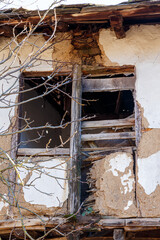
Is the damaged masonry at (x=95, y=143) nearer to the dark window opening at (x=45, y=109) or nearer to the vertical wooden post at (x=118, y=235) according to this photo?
the vertical wooden post at (x=118, y=235)

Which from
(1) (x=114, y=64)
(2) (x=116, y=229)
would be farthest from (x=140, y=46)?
(2) (x=116, y=229)

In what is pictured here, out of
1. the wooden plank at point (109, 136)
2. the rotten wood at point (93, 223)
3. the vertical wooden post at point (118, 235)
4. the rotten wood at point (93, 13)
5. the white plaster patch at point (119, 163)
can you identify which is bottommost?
the vertical wooden post at point (118, 235)

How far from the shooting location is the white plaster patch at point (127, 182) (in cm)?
639

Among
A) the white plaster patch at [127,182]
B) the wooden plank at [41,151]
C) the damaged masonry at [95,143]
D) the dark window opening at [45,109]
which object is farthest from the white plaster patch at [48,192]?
the dark window opening at [45,109]

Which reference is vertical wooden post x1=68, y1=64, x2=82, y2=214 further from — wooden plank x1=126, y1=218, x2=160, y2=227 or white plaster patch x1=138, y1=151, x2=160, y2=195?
white plaster patch x1=138, y1=151, x2=160, y2=195

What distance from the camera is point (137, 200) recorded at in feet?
20.7

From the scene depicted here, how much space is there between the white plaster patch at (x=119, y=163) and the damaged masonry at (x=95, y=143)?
15 millimetres

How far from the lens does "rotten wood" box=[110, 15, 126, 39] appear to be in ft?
22.6

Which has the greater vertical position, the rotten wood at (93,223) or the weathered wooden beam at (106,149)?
the weathered wooden beam at (106,149)

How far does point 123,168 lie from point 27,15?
2.93 metres

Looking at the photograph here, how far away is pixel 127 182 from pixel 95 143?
111cm

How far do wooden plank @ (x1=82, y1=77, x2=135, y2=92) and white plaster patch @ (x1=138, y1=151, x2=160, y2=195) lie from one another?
53.8 inches

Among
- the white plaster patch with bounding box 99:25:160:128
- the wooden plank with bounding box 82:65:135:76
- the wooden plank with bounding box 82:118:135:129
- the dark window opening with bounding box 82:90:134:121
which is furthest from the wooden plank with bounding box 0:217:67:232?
the dark window opening with bounding box 82:90:134:121

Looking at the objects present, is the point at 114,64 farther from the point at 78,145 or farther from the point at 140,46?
the point at 78,145
